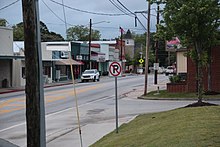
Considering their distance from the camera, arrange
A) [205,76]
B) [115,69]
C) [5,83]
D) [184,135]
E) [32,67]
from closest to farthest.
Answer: [32,67] → [184,135] → [115,69] → [205,76] → [5,83]

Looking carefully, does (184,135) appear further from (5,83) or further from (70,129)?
(5,83)

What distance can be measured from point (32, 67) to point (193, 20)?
11504 millimetres

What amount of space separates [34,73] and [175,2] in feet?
42.0

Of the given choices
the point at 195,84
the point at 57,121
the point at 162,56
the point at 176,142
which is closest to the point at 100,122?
the point at 57,121

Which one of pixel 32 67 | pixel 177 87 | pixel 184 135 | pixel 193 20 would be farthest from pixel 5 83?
pixel 184 135

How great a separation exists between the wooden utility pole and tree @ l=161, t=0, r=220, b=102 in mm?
10559

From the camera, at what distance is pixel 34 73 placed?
7801mm

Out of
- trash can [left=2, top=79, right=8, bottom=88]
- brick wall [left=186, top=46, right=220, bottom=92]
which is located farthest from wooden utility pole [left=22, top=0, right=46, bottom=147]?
trash can [left=2, top=79, right=8, bottom=88]

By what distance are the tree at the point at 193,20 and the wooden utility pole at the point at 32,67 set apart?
10559 millimetres

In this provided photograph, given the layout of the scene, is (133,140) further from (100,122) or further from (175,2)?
(175,2)

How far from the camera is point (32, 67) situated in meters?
7.80

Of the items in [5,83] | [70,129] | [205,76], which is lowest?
[70,129]

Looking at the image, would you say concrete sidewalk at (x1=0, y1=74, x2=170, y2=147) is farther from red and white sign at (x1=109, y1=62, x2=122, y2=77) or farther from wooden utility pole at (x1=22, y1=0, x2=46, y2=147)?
wooden utility pole at (x1=22, y1=0, x2=46, y2=147)

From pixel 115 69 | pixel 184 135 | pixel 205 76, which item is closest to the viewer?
pixel 184 135
